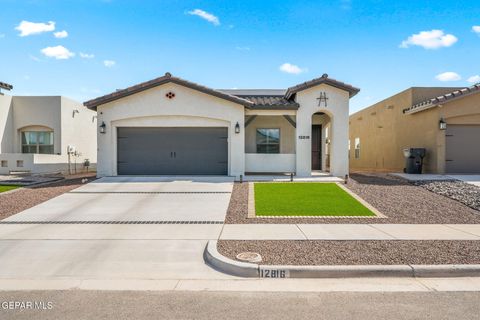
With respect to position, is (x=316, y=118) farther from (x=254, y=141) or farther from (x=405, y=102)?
(x=405, y=102)

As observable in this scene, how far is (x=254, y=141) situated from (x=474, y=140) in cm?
1116

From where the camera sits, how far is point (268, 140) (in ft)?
56.4

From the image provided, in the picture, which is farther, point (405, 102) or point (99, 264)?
point (405, 102)

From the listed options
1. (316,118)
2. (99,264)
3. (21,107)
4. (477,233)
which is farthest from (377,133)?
(21,107)

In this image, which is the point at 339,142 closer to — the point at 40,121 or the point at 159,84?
the point at 159,84

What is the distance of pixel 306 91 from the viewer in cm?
1500

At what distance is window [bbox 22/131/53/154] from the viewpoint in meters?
22.3

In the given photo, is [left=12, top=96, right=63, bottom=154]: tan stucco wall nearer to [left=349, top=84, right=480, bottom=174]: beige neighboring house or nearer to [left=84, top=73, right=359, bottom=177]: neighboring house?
[left=84, top=73, right=359, bottom=177]: neighboring house

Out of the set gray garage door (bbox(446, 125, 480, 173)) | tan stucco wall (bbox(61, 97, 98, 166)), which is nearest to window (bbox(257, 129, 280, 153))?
gray garage door (bbox(446, 125, 480, 173))

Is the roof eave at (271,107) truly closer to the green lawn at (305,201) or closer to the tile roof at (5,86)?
the green lawn at (305,201)

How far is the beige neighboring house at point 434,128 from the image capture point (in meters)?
15.4

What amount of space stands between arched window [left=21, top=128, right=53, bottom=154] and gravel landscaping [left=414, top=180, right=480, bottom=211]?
23.3 metres

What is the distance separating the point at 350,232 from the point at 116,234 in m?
5.29

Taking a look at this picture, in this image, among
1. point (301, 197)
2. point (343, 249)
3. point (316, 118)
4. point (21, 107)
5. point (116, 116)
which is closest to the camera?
point (343, 249)
